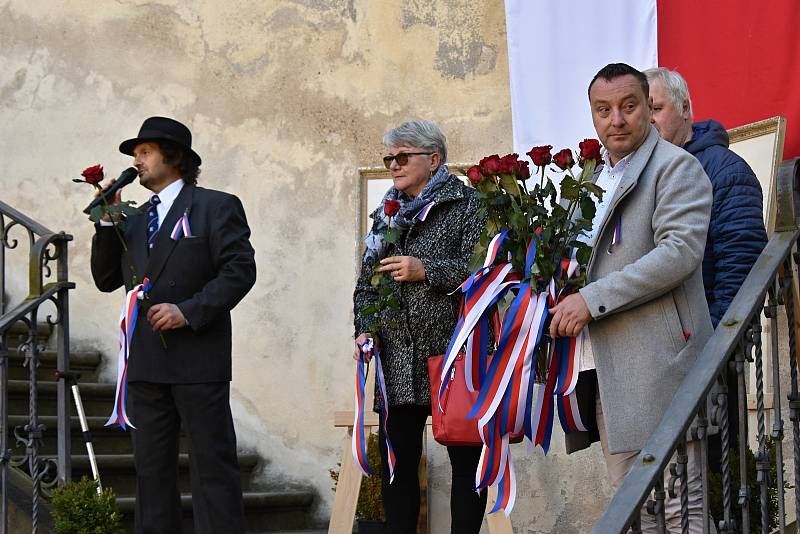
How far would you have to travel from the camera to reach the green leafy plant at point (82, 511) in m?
4.20

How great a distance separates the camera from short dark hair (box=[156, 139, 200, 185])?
13.5 ft

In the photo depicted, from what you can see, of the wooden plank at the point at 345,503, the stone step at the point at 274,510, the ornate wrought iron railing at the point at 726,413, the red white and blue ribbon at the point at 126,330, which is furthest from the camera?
the stone step at the point at 274,510

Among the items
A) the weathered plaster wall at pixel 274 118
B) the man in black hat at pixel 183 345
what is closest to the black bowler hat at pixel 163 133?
the man in black hat at pixel 183 345

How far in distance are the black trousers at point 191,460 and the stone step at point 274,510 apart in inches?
56.4

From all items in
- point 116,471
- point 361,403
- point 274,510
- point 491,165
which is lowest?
point 274,510

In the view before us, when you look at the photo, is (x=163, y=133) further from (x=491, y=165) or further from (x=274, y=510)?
(x=274, y=510)

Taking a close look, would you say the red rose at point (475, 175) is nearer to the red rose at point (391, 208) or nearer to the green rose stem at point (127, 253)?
the red rose at point (391, 208)

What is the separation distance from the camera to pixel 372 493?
547 centimetres

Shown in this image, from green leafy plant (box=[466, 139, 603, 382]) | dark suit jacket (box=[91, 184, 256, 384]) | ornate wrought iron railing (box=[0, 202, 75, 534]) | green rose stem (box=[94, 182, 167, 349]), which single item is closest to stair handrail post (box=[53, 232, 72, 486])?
ornate wrought iron railing (box=[0, 202, 75, 534])

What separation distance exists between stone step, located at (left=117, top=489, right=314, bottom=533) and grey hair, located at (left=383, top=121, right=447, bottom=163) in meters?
2.27

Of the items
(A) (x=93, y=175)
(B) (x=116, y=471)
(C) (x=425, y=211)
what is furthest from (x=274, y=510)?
(C) (x=425, y=211)

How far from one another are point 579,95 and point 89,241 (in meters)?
2.85

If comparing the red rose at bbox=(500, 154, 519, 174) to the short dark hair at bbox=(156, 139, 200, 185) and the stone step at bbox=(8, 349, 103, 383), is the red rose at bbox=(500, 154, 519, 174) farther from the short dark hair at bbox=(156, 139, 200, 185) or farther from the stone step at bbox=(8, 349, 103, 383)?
the stone step at bbox=(8, 349, 103, 383)

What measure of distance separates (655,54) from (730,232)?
2.37m
